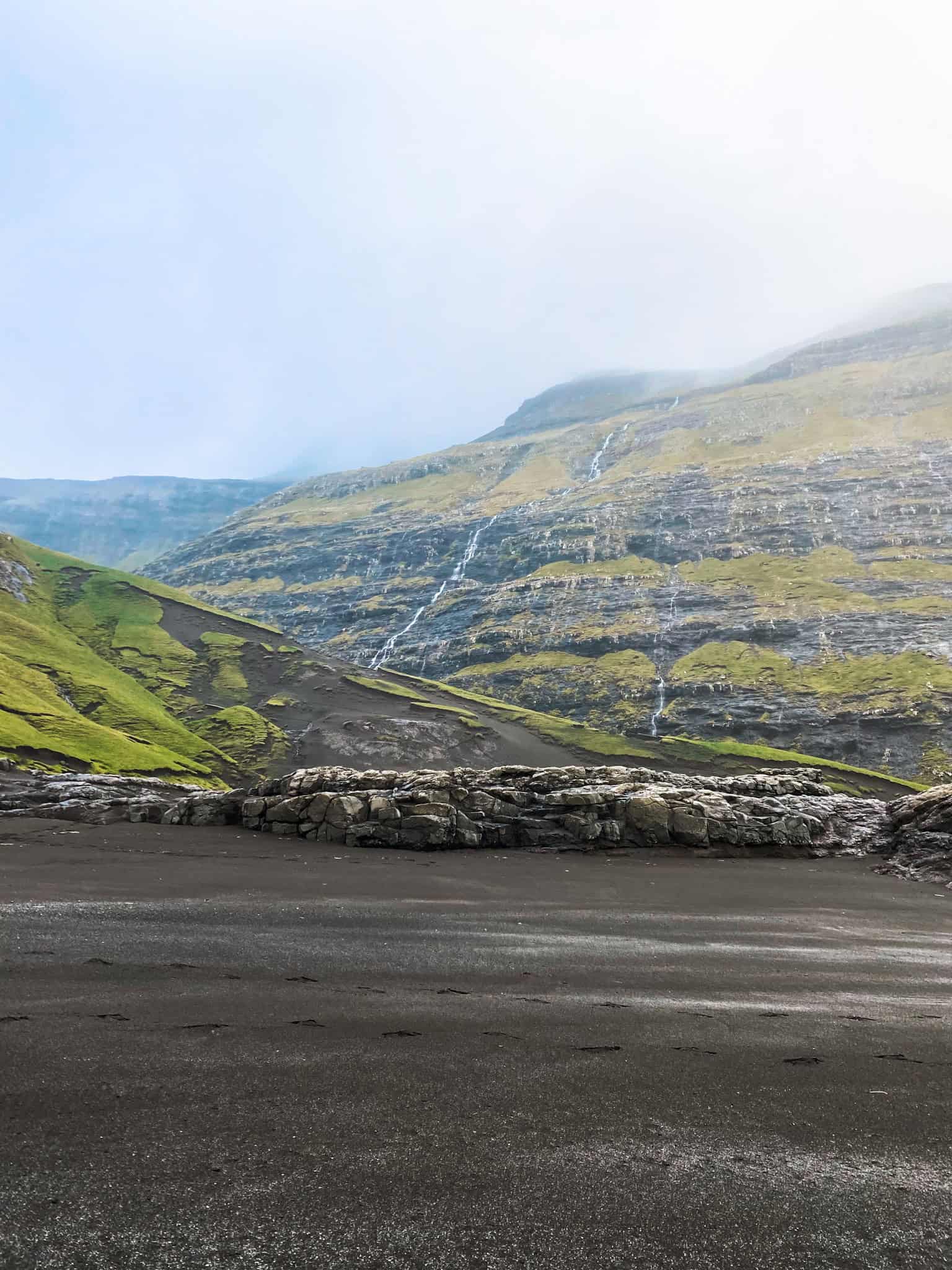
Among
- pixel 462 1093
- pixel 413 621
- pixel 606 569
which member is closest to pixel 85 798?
pixel 462 1093

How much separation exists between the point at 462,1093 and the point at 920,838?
88.1ft

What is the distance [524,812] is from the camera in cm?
3077

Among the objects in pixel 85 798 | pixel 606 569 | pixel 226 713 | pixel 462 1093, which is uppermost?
pixel 606 569

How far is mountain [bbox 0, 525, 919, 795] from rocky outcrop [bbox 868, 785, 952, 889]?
50213 millimetres

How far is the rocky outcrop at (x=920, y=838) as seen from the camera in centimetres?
2505

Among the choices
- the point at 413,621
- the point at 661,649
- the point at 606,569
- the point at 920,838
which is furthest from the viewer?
the point at 606,569

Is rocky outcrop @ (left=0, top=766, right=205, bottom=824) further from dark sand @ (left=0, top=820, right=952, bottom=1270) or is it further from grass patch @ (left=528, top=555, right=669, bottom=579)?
grass patch @ (left=528, top=555, right=669, bottom=579)

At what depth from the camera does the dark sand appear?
15.7ft

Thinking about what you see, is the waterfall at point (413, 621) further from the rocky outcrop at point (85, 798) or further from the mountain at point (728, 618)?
the rocky outcrop at point (85, 798)

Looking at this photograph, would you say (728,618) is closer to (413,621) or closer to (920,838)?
(413,621)

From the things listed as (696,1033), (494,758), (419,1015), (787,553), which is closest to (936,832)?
(696,1033)

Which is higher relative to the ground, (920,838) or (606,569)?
(606,569)

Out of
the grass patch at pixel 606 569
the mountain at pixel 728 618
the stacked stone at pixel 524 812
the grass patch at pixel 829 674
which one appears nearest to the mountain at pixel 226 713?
the mountain at pixel 728 618

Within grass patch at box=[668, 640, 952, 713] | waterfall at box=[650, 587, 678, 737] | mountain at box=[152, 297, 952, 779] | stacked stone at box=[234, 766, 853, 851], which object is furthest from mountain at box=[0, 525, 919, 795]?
grass patch at box=[668, 640, 952, 713]
